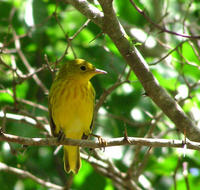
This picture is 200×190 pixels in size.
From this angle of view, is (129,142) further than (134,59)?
No

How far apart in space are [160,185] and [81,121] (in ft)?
6.81

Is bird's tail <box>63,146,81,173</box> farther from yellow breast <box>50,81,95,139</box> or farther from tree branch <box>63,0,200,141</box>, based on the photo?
tree branch <box>63,0,200,141</box>

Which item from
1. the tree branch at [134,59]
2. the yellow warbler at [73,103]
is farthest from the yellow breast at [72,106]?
the tree branch at [134,59]

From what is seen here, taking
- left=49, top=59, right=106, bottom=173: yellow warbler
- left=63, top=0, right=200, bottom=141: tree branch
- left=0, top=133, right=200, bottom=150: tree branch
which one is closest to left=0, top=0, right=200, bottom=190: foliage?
left=49, top=59, right=106, bottom=173: yellow warbler

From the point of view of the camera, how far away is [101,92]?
5812 millimetres

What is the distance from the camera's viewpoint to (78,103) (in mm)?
4746

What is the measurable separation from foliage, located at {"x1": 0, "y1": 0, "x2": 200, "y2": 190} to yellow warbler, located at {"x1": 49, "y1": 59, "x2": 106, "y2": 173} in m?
0.22

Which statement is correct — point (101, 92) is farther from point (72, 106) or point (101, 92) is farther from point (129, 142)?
point (129, 142)

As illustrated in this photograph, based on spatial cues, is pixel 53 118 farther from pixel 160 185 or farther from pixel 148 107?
pixel 160 185

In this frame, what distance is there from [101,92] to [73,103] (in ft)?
3.67

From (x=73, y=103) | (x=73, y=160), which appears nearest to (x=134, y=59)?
(x=73, y=103)

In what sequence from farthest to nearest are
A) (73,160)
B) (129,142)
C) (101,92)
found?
(101,92) < (73,160) < (129,142)

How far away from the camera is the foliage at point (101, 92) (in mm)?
4953

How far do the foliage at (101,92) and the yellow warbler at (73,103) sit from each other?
0.22 m
